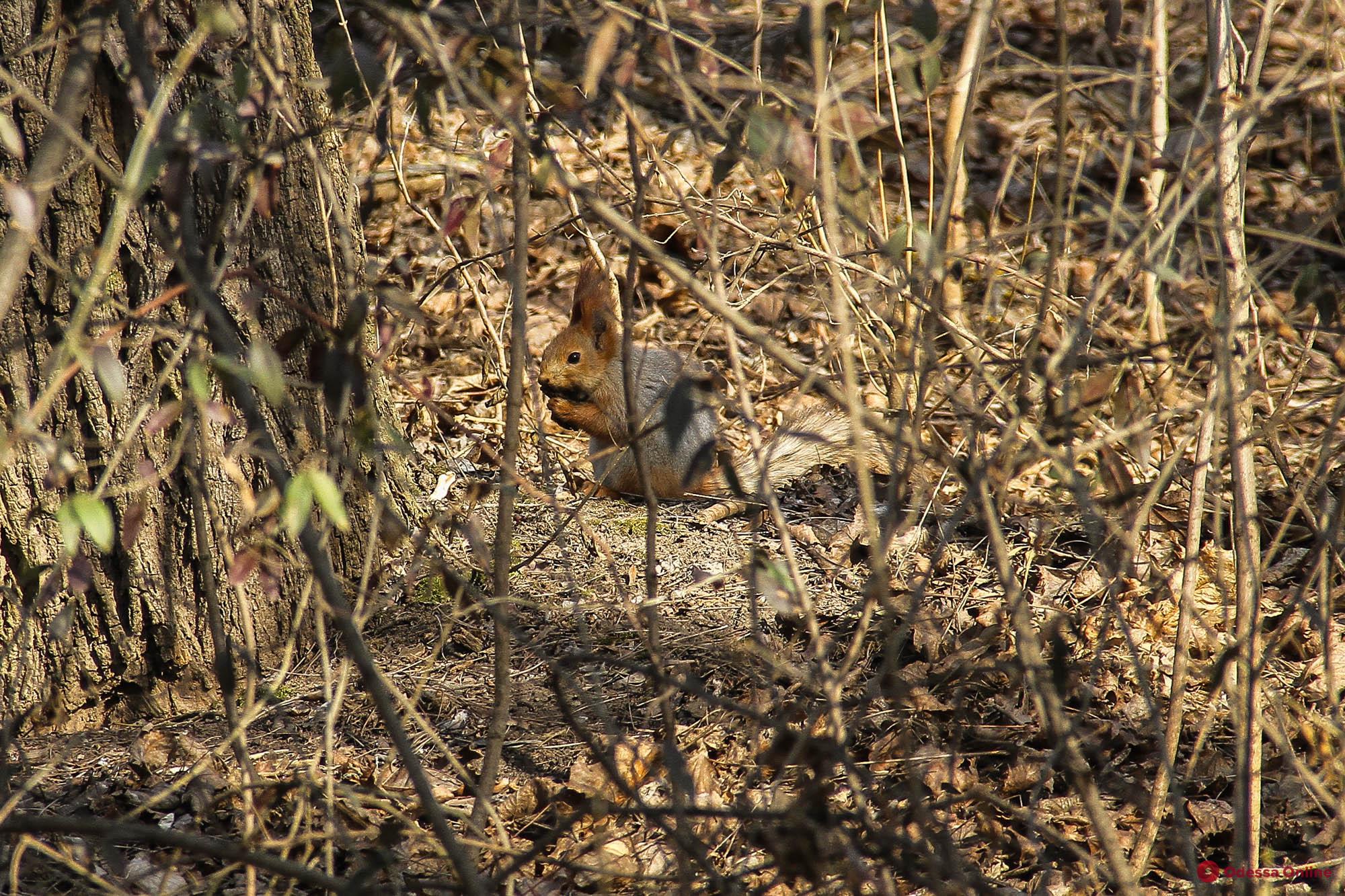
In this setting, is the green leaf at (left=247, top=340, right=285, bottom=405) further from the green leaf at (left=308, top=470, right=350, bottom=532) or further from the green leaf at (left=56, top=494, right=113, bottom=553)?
the green leaf at (left=56, top=494, right=113, bottom=553)

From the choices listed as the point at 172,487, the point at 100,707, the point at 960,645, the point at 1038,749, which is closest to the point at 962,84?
the point at 960,645

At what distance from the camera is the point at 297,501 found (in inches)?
50.0

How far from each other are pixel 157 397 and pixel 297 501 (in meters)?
1.17

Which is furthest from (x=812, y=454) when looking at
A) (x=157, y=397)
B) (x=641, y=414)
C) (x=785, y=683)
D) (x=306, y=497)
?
(x=306, y=497)

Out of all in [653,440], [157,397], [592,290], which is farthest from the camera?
[653,440]

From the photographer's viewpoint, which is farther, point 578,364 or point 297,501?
point 578,364

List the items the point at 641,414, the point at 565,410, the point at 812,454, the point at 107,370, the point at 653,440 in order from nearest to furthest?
the point at 107,370, the point at 641,414, the point at 812,454, the point at 653,440, the point at 565,410

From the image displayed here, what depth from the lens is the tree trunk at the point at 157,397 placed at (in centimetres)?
203

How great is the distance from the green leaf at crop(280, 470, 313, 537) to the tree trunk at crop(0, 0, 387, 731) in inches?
15.7

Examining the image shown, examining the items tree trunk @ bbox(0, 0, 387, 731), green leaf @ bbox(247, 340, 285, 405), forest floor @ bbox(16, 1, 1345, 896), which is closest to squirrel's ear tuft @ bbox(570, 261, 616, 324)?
forest floor @ bbox(16, 1, 1345, 896)

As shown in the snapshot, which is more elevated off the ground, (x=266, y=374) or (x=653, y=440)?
(x=653, y=440)

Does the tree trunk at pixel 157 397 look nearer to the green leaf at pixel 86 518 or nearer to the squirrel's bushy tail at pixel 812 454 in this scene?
the green leaf at pixel 86 518

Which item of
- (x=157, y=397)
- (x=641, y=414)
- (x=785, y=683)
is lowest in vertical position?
(x=785, y=683)

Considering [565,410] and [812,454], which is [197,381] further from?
[565,410]
